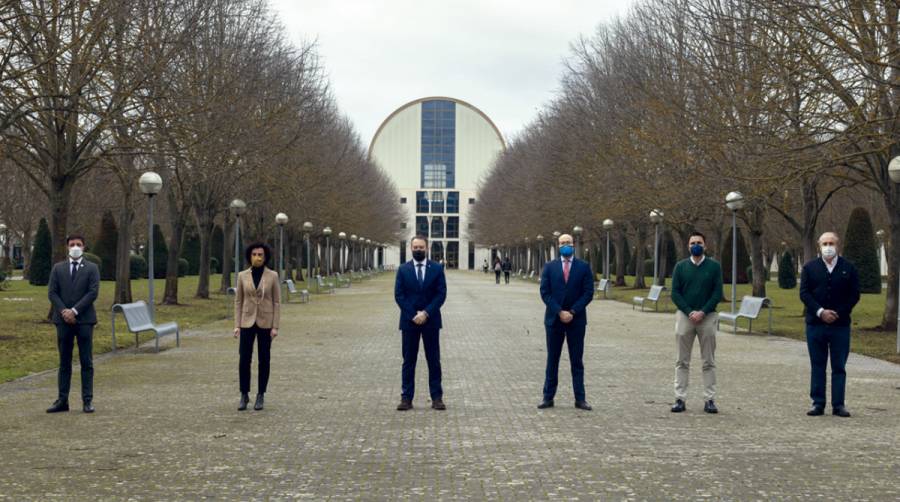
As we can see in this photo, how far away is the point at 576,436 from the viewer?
8.68 m

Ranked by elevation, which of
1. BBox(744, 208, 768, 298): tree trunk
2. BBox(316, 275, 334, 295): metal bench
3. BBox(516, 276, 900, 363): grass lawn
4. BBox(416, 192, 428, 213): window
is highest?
BBox(416, 192, 428, 213): window

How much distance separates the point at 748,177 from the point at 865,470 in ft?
46.1

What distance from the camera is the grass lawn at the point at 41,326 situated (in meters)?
14.9

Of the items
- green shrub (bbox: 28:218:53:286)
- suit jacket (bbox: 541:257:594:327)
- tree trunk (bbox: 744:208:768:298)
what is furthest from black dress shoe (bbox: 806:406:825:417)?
green shrub (bbox: 28:218:53:286)

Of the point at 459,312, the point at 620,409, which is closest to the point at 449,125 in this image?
the point at 459,312

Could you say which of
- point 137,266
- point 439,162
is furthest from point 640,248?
point 439,162

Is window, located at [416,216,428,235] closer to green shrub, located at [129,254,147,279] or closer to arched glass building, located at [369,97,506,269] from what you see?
arched glass building, located at [369,97,506,269]

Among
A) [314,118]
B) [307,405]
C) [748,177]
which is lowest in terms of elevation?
[307,405]

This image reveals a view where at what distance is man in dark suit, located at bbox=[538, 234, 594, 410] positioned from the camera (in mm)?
10141

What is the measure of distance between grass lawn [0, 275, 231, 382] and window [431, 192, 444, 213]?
361 feet

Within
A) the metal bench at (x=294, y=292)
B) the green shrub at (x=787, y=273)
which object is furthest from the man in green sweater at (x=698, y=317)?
the green shrub at (x=787, y=273)

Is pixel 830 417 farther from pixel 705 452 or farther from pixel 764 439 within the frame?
pixel 705 452

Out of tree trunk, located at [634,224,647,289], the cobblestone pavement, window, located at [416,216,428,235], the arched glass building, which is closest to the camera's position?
the cobblestone pavement

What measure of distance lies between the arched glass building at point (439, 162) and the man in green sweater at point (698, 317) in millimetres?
134369
